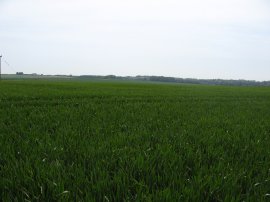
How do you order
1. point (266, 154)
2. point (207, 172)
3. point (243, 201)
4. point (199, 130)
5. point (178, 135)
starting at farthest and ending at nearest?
point (199, 130)
point (178, 135)
point (266, 154)
point (207, 172)
point (243, 201)

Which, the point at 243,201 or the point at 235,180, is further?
the point at 235,180

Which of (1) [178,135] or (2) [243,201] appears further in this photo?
(1) [178,135]

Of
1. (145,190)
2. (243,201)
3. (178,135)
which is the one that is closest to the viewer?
(243,201)

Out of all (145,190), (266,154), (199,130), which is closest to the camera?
(145,190)

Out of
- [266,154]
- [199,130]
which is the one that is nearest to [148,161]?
[266,154]

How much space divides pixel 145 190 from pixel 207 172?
3.29ft

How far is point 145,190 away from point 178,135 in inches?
121

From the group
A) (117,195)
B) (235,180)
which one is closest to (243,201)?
(235,180)

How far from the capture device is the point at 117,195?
9.11 feet

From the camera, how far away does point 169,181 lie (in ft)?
10.5

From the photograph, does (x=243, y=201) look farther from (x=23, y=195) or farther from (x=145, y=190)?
(x=23, y=195)

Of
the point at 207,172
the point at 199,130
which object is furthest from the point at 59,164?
the point at 199,130

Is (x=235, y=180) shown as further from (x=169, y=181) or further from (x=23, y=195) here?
(x=23, y=195)

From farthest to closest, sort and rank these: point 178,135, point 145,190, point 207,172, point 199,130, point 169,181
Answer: point 199,130, point 178,135, point 207,172, point 169,181, point 145,190
